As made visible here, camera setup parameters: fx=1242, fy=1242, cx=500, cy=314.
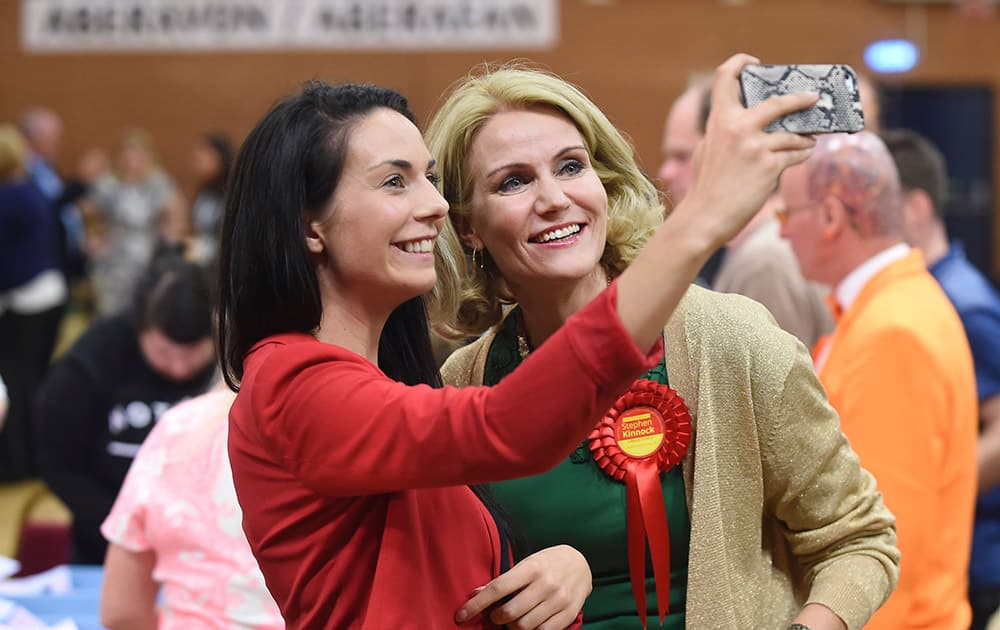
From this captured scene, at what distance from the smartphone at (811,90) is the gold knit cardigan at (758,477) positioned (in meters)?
0.62

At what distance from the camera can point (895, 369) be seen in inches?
94.8

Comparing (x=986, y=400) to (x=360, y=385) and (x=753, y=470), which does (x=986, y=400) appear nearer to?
(x=753, y=470)

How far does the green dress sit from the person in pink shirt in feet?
2.45

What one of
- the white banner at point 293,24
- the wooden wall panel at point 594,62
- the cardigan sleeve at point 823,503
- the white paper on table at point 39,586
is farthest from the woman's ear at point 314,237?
the wooden wall panel at point 594,62

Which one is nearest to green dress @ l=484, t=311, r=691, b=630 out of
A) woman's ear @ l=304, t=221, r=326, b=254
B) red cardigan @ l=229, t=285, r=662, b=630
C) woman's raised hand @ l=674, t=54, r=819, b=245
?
red cardigan @ l=229, t=285, r=662, b=630

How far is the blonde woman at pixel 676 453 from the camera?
1723mm

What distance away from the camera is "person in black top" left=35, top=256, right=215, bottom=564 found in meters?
3.54

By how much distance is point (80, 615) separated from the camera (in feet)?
9.50

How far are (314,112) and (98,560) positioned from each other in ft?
8.97

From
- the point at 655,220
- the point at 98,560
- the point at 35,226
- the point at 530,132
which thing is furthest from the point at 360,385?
the point at 35,226

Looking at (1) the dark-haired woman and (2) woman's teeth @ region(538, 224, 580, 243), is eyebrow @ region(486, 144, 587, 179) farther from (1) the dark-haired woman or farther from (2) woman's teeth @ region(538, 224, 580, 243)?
(1) the dark-haired woman

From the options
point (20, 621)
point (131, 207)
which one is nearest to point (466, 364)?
point (20, 621)

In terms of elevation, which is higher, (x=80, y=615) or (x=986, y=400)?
(x=986, y=400)

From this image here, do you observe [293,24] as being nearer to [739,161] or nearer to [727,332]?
[727,332]
